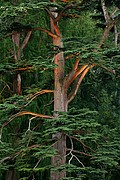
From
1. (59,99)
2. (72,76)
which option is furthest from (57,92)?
(72,76)

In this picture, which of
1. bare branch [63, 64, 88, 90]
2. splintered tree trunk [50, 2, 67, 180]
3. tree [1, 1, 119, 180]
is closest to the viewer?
tree [1, 1, 119, 180]

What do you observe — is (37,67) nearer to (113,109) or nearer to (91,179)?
(91,179)

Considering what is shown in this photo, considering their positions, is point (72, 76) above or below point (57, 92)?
above

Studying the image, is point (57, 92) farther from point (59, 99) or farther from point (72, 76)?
A: point (72, 76)

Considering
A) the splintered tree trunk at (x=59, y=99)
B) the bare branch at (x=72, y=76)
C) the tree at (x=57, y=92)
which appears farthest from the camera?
the bare branch at (x=72, y=76)

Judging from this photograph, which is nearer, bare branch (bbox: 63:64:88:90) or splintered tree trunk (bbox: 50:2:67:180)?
splintered tree trunk (bbox: 50:2:67:180)

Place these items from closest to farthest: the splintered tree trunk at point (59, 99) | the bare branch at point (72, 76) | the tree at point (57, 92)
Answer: the tree at point (57, 92)
the splintered tree trunk at point (59, 99)
the bare branch at point (72, 76)

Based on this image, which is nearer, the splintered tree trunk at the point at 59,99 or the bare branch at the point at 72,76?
the splintered tree trunk at the point at 59,99

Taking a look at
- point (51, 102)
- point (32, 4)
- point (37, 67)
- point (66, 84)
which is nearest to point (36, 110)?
point (51, 102)

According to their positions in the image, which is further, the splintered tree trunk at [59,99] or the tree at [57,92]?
the splintered tree trunk at [59,99]

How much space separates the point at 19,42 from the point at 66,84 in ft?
6.48

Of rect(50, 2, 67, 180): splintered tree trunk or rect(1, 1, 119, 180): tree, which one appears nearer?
rect(1, 1, 119, 180): tree

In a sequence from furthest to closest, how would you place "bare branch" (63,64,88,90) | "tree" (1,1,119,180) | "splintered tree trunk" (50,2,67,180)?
"bare branch" (63,64,88,90), "splintered tree trunk" (50,2,67,180), "tree" (1,1,119,180)

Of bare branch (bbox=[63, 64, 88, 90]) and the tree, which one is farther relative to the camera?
bare branch (bbox=[63, 64, 88, 90])
